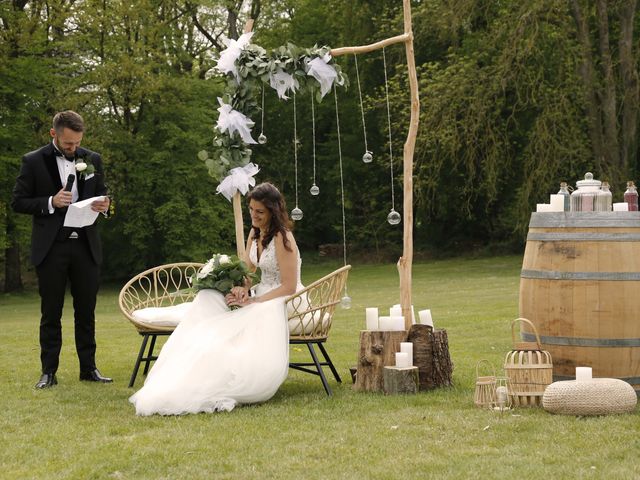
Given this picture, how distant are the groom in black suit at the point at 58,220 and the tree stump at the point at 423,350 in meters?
2.59

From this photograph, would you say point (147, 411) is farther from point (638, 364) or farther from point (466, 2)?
point (466, 2)

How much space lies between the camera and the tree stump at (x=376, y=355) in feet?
22.0

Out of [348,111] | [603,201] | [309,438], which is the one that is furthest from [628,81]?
[309,438]

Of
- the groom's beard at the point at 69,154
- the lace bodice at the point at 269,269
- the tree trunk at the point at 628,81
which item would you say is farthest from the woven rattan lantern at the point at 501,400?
the tree trunk at the point at 628,81

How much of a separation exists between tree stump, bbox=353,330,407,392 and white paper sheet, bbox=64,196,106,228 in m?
2.34

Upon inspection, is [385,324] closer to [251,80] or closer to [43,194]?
[251,80]

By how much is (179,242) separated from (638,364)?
73.1 feet

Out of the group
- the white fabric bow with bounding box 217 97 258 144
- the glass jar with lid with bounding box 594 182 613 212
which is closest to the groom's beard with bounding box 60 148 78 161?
the white fabric bow with bounding box 217 97 258 144

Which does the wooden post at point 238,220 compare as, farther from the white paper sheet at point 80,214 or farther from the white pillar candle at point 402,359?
the white pillar candle at point 402,359

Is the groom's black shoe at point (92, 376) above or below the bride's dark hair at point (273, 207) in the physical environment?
below

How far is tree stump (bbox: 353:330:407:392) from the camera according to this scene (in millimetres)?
6711

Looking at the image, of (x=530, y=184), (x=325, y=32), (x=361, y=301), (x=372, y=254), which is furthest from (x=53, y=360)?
(x=325, y=32)

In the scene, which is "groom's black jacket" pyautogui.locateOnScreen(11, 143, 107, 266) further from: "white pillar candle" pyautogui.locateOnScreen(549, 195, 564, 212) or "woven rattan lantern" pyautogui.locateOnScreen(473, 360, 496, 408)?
"white pillar candle" pyautogui.locateOnScreen(549, 195, 564, 212)

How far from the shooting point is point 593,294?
6.08 metres
